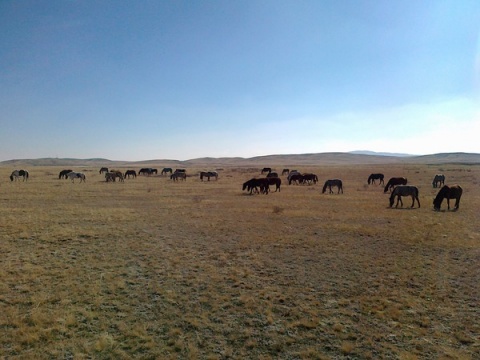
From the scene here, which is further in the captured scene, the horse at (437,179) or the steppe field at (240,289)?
the horse at (437,179)

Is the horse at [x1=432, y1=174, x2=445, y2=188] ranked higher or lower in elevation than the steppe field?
higher

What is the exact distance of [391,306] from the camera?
6461mm

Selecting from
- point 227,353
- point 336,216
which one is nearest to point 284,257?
point 227,353

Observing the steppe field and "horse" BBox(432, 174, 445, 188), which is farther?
"horse" BBox(432, 174, 445, 188)

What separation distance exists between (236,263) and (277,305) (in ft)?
9.12

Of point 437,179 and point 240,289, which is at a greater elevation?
point 437,179

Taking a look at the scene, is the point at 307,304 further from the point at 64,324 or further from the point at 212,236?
the point at 212,236

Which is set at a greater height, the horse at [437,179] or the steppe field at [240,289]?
the horse at [437,179]

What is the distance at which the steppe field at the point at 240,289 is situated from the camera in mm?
5215

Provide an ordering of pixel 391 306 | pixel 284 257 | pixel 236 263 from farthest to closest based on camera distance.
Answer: pixel 284 257 → pixel 236 263 → pixel 391 306

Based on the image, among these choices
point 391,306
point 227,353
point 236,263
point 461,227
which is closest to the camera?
point 227,353

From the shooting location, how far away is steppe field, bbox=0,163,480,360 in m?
5.21

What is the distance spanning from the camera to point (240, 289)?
24.4 ft

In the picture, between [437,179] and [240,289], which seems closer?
[240,289]
